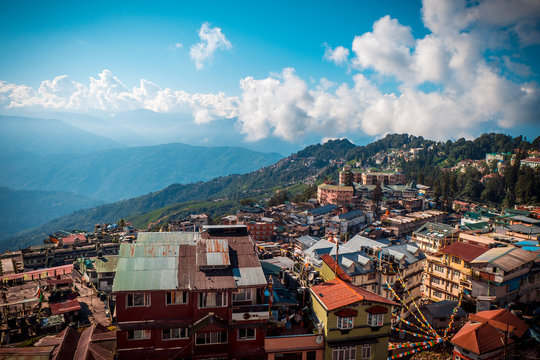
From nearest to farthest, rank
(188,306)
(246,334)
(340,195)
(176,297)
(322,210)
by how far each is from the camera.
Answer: (176,297) → (188,306) → (246,334) → (322,210) → (340,195)

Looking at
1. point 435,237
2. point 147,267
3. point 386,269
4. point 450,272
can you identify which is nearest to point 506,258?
point 450,272

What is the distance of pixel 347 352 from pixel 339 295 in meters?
3.32

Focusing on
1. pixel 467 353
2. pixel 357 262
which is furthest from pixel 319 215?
pixel 467 353

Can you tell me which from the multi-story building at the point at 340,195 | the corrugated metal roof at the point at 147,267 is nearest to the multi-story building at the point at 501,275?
the corrugated metal roof at the point at 147,267

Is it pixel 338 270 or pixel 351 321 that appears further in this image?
pixel 338 270

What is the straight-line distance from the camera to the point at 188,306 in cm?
1808

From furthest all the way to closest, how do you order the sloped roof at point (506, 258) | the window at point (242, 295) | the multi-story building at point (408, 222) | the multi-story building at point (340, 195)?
the multi-story building at point (340, 195) → the multi-story building at point (408, 222) → the sloped roof at point (506, 258) → the window at point (242, 295)

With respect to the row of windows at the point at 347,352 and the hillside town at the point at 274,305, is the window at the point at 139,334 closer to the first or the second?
the hillside town at the point at 274,305

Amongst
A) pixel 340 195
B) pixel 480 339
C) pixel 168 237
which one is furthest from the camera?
pixel 340 195

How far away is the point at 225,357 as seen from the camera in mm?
18469

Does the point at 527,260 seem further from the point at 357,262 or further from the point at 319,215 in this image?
the point at 319,215

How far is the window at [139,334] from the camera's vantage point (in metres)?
17.7

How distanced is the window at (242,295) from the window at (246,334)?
1.82 meters

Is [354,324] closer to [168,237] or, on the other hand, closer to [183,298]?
[183,298]
